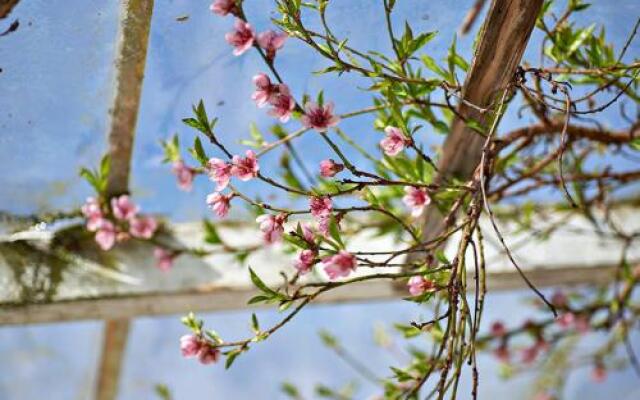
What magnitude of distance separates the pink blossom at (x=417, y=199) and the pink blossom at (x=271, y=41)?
341mm

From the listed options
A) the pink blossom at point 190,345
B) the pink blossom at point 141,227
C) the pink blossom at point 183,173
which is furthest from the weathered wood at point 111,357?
the pink blossom at point 190,345

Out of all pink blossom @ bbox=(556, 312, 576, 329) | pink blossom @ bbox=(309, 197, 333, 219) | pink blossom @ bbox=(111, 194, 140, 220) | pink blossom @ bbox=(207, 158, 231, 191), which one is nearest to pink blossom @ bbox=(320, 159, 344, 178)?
pink blossom @ bbox=(309, 197, 333, 219)

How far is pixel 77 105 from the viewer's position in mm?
1297

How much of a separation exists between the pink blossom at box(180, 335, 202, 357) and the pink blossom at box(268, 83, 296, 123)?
37 centimetres

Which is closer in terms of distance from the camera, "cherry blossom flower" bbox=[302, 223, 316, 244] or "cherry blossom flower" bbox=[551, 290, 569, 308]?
"cherry blossom flower" bbox=[302, 223, 316, 244]

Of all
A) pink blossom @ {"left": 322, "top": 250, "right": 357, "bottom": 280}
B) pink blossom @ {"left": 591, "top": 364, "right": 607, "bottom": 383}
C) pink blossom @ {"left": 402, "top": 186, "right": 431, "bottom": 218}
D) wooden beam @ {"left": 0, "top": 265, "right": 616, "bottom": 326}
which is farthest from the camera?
pink blossom @ {"left": 591, "top": 364, "right": 607, "bottom": 383}

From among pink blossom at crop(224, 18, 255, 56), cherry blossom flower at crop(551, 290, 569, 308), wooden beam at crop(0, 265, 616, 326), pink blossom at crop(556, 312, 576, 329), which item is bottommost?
wooden beam at crop(0, 265, 616, 326)

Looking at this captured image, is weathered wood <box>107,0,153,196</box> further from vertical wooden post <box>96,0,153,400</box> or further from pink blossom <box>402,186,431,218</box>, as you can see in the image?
pink blossom <box>402,186,431,218</box>

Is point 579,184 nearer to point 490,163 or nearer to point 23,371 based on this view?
point 490,163

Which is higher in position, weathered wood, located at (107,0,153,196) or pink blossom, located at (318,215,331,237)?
weathered wood, located at (107,0,153,196)

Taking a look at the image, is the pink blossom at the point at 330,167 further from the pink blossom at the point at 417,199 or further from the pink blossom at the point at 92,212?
the pink blossom at the point at 92,212

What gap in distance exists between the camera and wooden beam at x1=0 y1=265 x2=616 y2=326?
1629mm

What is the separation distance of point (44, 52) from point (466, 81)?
2.19 feet

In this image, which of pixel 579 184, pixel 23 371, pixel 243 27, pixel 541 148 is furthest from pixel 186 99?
pixel 23 371
